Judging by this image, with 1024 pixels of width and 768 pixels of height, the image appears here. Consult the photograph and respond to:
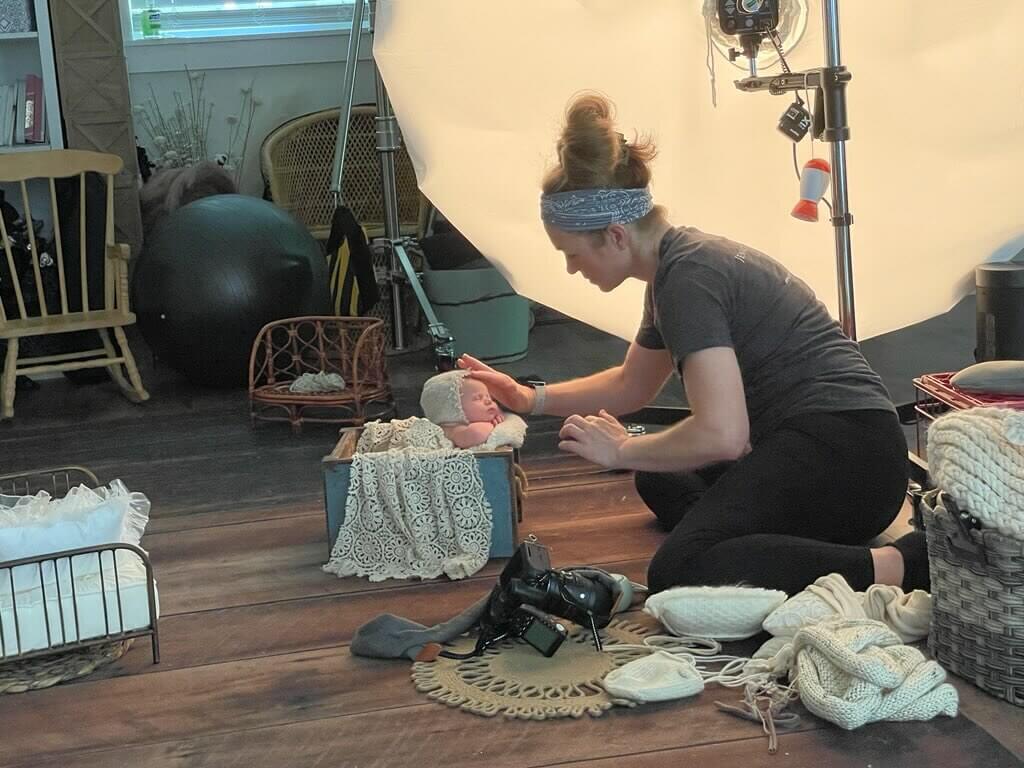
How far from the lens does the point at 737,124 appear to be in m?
2.65

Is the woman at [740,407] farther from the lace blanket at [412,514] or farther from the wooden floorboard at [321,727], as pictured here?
the wooden floorboard at [321,727]

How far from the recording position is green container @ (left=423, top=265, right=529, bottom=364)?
4035 millimetres

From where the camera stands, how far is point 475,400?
7.34 ft

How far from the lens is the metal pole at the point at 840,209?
7.62 ft

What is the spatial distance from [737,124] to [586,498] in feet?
2.77

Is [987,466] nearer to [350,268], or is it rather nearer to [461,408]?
[461,408]

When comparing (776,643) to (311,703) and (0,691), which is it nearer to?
(311,703)

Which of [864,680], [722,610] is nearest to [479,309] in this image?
[722,610]

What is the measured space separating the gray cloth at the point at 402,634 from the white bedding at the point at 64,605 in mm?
318

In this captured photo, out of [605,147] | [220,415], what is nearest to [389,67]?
[605,147]

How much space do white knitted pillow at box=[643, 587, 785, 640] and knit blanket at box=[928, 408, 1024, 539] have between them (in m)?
0.32

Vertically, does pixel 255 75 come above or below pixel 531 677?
above

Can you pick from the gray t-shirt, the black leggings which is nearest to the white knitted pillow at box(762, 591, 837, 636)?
the black leggings

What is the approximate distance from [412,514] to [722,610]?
61cm
